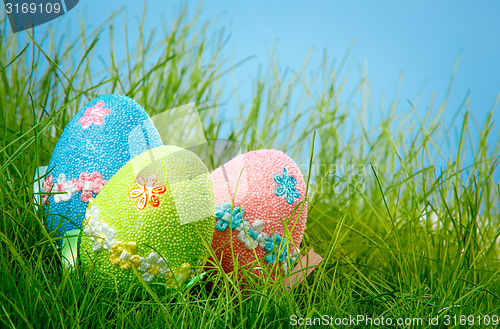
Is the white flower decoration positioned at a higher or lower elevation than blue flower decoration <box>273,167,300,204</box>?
lower

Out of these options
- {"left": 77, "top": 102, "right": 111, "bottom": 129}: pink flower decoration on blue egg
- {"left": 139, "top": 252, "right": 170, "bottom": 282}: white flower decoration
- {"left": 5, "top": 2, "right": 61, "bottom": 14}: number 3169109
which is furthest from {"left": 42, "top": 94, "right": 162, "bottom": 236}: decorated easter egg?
{"left": 5, "top": 2, "right": 61, "bottom": 14}: number 3169109

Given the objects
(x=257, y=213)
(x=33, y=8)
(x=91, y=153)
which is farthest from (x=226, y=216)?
(x=33, y=8)

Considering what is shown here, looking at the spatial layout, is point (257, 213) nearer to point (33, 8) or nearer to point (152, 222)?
point (152, 222)

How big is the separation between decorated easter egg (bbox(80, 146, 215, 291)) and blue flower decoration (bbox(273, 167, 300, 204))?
127 millimetres

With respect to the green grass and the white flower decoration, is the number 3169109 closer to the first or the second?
the green grass

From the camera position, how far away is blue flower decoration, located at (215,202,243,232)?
0.69 metres

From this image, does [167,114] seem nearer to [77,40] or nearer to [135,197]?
[135,197]

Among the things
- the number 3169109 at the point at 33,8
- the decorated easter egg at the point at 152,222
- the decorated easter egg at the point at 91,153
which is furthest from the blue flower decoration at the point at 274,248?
the number 3169109 at the point at 33,8

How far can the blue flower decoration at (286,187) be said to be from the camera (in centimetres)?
71

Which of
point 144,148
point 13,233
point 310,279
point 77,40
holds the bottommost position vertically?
point 310,279

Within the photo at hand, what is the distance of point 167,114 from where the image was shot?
89 centimetres

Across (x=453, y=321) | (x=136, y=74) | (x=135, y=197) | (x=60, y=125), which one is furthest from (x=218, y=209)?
(x=136, y=74)

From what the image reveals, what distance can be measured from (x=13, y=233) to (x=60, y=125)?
352mm

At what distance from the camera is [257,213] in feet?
2.29
